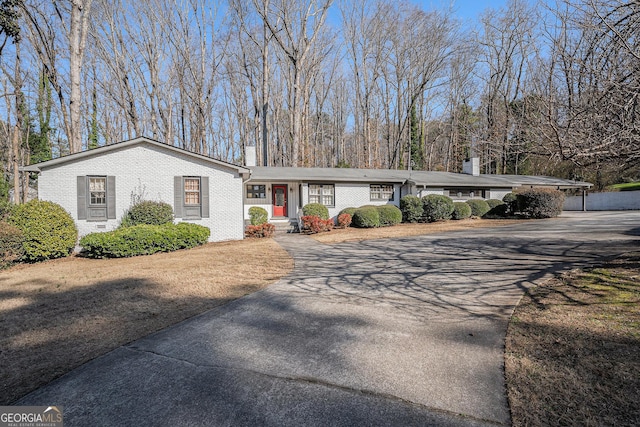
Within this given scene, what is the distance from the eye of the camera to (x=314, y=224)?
14.5 meters

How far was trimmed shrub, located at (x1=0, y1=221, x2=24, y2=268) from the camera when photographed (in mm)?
8477

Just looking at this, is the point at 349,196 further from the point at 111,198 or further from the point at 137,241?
the point at 111,198

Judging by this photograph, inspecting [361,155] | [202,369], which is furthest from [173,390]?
[361,155]

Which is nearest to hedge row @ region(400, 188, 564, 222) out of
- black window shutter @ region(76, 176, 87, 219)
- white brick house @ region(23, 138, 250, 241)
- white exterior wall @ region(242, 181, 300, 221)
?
white exterior wall @ region(242, 181, 300, 221)

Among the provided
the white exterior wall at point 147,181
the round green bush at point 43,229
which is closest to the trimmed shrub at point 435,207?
the white exterior wall at point 147,181

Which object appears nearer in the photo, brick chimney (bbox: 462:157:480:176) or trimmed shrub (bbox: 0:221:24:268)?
trimmed shrub (bbox: 0:221:24:268)

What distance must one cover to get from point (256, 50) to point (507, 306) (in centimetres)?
2989

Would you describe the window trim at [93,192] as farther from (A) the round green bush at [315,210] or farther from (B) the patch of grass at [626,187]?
(B) the patch of grass at [626,187]

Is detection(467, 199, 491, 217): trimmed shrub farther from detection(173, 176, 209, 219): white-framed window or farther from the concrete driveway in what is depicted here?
detection(173, 176, 209, 219): white-framed window

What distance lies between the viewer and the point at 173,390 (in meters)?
2.58

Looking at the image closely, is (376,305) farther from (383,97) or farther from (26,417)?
(383,97)

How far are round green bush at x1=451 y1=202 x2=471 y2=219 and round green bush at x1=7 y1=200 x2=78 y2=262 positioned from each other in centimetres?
1870

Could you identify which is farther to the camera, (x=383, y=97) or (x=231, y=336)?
(x=383, y=97)

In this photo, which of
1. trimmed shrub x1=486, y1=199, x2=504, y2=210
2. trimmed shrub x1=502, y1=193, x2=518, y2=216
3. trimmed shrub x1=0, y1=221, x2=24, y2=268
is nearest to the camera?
trimmed shrub x1=0, y1=221, x2=24, y2=268
